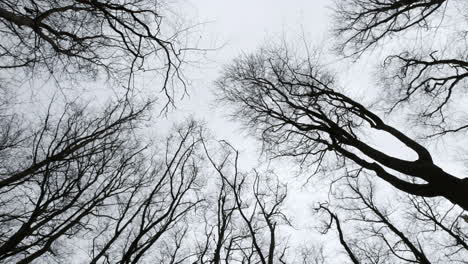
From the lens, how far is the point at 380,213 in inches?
408

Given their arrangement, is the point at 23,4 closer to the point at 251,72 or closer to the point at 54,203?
the point at 54,203

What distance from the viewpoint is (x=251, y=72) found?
7703 millimetres

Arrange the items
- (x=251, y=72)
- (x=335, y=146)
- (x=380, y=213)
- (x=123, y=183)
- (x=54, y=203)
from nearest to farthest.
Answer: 1. (x=335, y=146)
2. (x=54, y=203)
3. (x=123, y=183)
4. (x=251, y=72)
5. (x=380, y=213)

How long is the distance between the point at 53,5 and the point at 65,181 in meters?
4.15

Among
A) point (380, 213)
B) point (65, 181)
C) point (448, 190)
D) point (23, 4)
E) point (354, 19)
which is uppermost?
point (354, 19)

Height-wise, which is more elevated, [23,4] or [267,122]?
[267,122]

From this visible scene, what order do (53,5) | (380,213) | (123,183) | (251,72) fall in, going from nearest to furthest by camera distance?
1. (53,5)
2. (123,183)
3. (251,72)
4. (380,213)

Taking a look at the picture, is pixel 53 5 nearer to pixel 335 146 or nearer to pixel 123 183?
pixel 123 183

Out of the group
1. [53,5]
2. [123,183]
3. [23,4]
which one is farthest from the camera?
[123,183]

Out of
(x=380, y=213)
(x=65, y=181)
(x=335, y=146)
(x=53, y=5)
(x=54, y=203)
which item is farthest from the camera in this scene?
(x=380, y=213)

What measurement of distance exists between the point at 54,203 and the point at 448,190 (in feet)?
25.0

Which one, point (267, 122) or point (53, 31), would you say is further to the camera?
point (267, 122)

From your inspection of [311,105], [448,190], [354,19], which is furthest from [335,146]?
[354,19]

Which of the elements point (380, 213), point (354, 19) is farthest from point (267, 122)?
point (380, 213)
